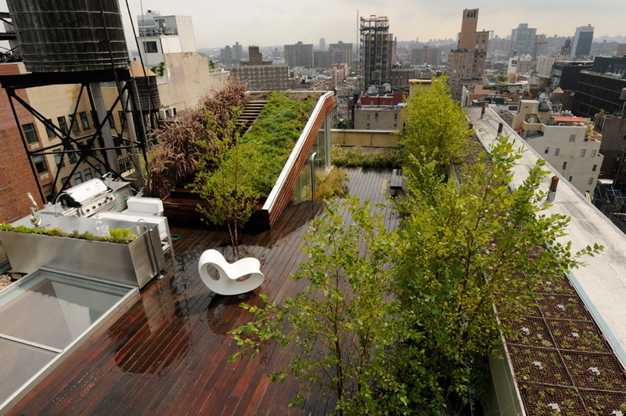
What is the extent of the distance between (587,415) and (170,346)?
621 centimetres

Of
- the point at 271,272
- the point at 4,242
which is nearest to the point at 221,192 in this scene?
the point at 271,272

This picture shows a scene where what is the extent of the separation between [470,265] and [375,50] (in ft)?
409

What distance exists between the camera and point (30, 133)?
2494 centimetres

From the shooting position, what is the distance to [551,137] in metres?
32.3

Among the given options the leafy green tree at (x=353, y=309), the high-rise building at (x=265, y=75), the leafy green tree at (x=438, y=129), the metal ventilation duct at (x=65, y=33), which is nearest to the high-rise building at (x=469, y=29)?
the high-rise building at (x=265, y=75)

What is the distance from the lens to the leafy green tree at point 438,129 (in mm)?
11953

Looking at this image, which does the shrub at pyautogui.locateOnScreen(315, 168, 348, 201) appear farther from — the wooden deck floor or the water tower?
the water tower

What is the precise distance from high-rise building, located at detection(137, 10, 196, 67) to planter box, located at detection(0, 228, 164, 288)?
111ft

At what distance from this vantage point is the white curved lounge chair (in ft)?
24.0

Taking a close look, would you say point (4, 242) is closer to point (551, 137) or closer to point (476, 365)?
point (476, 365)

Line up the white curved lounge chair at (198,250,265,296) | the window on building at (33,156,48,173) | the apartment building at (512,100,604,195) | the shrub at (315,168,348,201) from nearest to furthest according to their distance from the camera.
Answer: the white curved lounge chair at (198,250,265,296)
the shrub at (315,168,348,201)
the window on building at (33,156,48,173)
the apartment building at (512,100,604,195)

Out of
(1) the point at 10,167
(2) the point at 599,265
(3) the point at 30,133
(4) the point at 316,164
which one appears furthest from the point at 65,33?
(3) the point at 30,133

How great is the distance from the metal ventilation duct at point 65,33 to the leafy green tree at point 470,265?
939 centimetres

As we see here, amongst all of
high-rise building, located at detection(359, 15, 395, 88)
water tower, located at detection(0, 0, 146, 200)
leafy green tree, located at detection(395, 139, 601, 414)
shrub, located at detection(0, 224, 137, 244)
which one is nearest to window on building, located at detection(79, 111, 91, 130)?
water tower, located at detection(0, 0, 146, 200)
